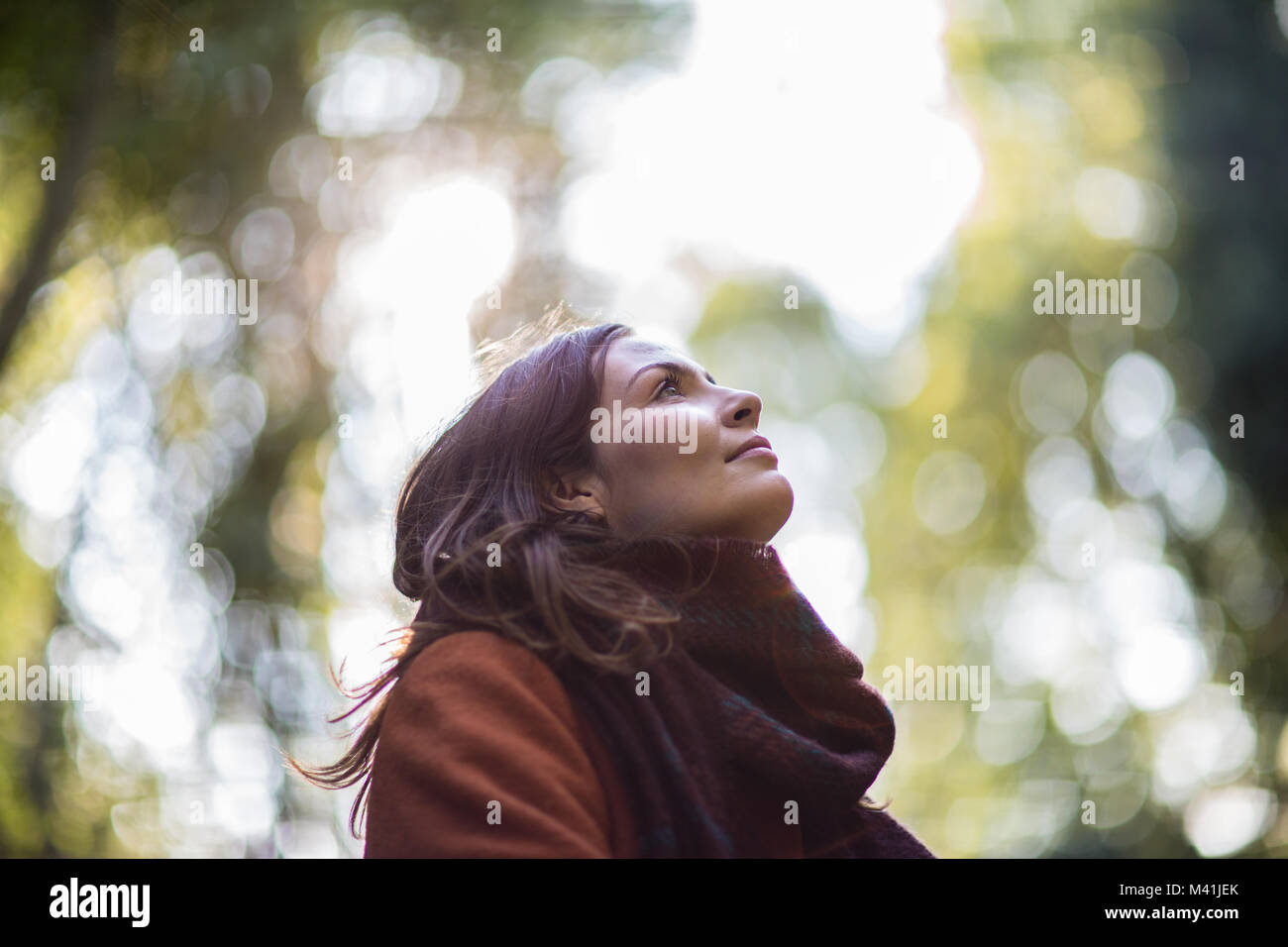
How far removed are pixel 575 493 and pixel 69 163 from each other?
4.66m

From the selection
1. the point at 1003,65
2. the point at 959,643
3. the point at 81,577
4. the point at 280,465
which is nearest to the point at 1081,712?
the point at 959,643

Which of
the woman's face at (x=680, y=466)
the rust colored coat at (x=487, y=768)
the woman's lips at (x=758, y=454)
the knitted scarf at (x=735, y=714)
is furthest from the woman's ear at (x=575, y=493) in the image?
the rust colored coat at (x=487, y=768)

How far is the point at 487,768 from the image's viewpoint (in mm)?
1680

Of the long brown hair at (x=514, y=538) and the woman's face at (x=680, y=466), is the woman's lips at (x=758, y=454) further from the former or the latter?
the long brown hair at (x=514, y=538)

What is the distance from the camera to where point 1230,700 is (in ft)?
28.7

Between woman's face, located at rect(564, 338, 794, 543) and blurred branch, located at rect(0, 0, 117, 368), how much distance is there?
426 cm

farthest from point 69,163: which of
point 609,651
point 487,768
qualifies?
point 487,768

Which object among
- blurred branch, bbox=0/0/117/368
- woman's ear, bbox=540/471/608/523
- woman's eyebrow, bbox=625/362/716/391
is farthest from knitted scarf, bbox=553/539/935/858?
blurred branch, bbox=0/0/117/368

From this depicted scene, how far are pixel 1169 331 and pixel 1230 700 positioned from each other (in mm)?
2919

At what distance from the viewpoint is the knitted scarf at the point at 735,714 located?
1.79 meters

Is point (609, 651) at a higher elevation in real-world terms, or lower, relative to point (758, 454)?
lower

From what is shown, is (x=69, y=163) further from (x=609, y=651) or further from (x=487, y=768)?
(x=487, y=768)
